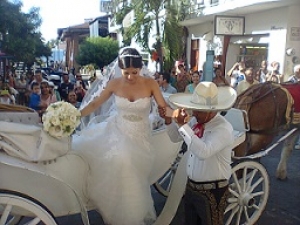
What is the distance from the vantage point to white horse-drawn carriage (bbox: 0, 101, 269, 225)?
2.71 meters

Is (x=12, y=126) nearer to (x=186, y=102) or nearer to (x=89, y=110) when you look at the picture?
(x=89, y=110)

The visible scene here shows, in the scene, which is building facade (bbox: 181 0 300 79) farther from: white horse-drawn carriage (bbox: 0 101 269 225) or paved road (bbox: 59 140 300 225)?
white horse-drawn carriage (bbox: 0 101 269 225)

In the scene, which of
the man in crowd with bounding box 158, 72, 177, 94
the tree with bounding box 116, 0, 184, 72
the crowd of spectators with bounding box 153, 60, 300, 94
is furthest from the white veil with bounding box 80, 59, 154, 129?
the tree with bounding box 116, 0, 184, 72

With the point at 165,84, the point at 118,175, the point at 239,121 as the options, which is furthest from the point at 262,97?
the point at 165,84

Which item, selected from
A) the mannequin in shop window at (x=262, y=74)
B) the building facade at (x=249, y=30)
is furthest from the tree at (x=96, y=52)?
the mannequin in shop window at (x=262, y=74)

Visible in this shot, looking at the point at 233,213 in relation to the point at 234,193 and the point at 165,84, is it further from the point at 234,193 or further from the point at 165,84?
the point at 165,84

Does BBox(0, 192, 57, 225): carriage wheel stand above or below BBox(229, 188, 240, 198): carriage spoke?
above

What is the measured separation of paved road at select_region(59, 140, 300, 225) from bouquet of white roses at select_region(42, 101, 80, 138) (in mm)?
1753

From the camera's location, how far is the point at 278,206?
15.7 ft

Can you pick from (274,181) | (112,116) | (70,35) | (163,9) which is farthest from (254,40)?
(70,35)

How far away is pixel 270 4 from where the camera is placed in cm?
1198

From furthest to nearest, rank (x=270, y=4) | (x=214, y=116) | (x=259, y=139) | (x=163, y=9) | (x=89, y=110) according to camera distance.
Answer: (x=163, y=9) → (x=270, y=4) → (x=259, y=139) → (x=89, y=110) → (x=214, y=116)

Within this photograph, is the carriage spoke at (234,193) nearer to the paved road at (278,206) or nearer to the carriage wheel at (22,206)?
the paved road at (278,206)

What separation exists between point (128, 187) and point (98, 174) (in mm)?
280
